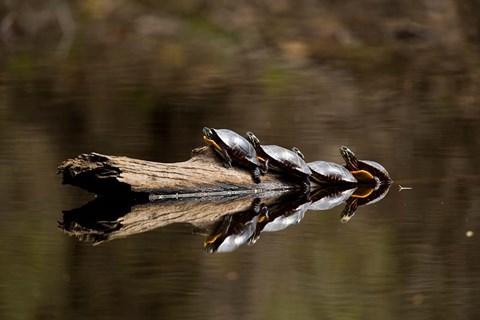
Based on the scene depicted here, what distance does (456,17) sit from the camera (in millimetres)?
29203

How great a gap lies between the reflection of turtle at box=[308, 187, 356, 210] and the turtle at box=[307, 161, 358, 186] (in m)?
0.05

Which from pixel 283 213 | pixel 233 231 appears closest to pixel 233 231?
pixel 233 231

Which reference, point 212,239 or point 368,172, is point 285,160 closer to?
point 368,172

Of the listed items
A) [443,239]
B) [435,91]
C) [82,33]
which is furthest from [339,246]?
[82,33]

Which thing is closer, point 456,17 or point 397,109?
point 397,109

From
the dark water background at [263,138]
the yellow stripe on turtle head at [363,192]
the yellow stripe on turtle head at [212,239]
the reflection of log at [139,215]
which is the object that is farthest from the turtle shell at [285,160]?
the yellow stripe on turtle head at [212,239]

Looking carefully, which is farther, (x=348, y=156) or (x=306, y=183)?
(x=348, y=156)

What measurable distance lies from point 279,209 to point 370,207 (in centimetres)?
66

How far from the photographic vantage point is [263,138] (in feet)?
38.2

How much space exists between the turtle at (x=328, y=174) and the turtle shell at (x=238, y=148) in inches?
22.2

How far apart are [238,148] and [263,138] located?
10.6 ft

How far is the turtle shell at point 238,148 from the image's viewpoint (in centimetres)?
838

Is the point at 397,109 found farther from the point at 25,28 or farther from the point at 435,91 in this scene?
the point at 25,28

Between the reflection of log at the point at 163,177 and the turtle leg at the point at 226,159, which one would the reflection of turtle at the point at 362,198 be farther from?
the turtle leg at the point at 226,159
